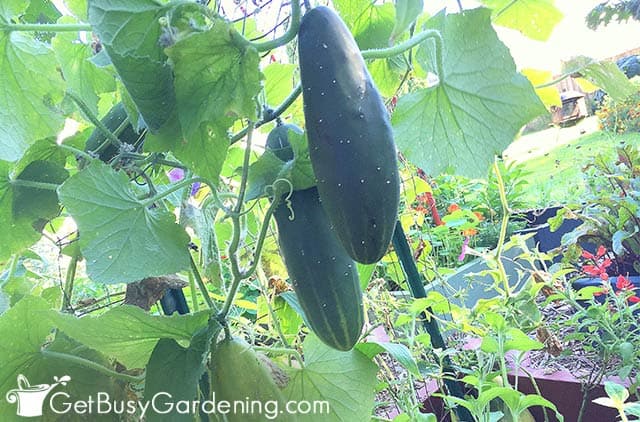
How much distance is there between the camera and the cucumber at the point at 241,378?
1.44 feet

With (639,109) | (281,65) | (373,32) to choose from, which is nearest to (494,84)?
(373,32)

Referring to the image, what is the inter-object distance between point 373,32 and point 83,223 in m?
0.28

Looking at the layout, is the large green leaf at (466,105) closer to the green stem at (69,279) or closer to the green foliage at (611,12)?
the green stem at (69,279)

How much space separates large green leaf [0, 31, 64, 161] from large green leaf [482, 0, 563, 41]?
0.38 metres

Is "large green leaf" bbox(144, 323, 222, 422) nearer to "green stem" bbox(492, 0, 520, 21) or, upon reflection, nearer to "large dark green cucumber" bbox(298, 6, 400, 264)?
"large dark green cucumber" bbox(298, 6, 400, 264)

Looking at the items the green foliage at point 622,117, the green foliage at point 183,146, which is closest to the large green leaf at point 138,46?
the green foliage at point 183,146

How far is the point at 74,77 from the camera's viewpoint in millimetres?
539

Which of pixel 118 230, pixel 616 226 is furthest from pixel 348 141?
pixel 616 226

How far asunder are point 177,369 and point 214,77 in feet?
0.71

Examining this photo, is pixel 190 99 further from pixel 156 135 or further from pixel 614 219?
pixel 614 219

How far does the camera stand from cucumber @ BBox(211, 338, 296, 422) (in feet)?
1.44

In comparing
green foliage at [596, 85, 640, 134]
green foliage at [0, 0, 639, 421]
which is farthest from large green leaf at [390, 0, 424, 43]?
green foliage at [596, 85, 640, 134]

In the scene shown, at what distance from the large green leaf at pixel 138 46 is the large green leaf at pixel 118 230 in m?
0.09

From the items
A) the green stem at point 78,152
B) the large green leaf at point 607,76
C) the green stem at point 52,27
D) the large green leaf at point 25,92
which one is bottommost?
the large green leaf at point 607,76
